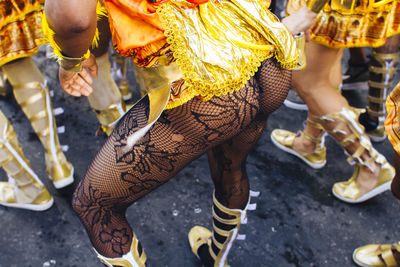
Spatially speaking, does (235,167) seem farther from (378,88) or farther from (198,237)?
(378,88)

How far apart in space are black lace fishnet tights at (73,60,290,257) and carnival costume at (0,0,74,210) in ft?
3.01

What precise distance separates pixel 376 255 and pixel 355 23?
1.08 meters

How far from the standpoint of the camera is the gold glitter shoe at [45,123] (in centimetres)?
186

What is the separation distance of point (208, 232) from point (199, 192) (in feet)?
1.06

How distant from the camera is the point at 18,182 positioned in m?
1.92

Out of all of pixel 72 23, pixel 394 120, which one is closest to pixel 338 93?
pixel 394 120

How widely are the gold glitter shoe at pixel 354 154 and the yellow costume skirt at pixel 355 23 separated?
0.35m

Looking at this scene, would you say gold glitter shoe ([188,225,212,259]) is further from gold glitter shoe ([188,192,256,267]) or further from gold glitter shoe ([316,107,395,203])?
gold glitter shoe ([316,107,395,203])

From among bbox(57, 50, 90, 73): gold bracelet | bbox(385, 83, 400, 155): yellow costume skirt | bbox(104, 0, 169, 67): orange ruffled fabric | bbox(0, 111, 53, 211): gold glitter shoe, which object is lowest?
bbox(0, 111, 53, 211): gold glitter shoe

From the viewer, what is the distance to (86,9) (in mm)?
748

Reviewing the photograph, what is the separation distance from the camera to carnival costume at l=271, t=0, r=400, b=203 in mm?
1565

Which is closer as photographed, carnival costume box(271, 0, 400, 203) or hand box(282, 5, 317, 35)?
hand box(282, 5, 317, 35)

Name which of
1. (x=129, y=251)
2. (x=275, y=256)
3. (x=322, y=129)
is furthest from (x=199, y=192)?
(x=129, y=251)

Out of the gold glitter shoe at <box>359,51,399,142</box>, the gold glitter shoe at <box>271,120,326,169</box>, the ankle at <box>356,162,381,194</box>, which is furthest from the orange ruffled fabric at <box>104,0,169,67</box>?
the gold glitter shoe at <box>359,51,399,142</box>
